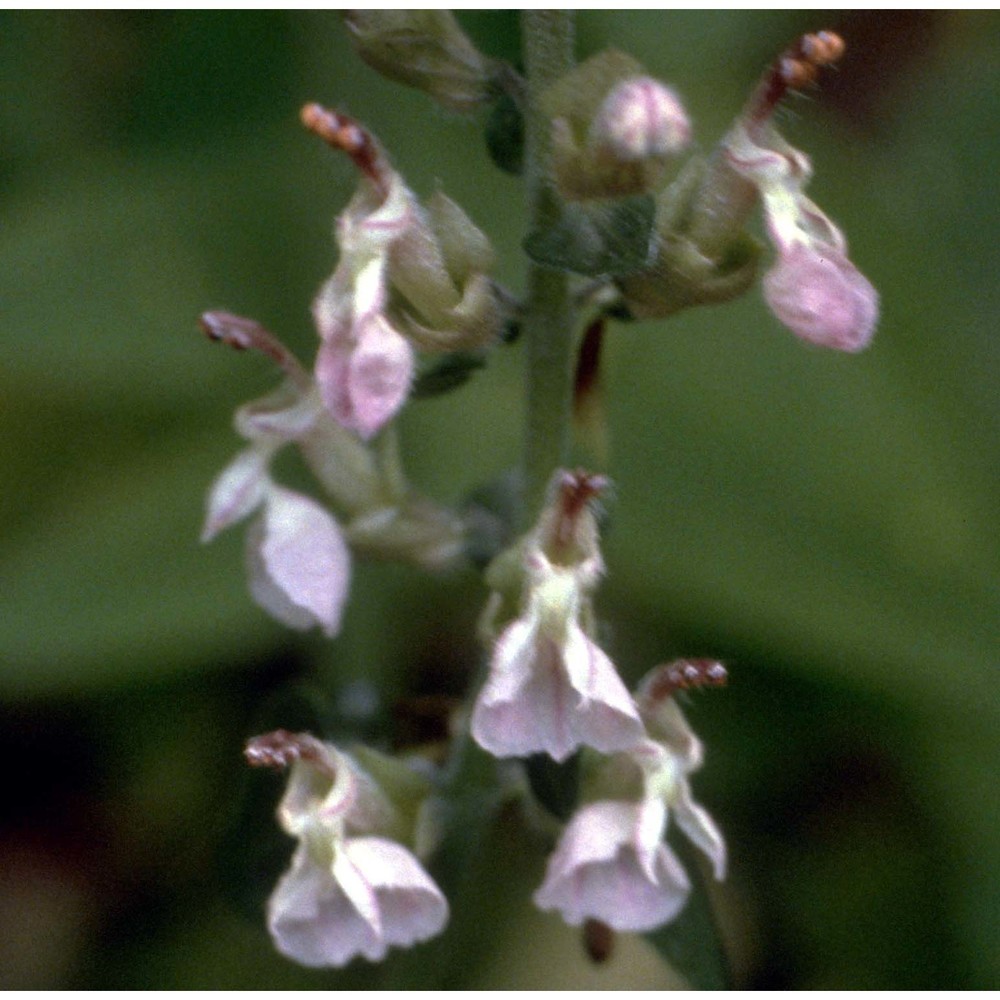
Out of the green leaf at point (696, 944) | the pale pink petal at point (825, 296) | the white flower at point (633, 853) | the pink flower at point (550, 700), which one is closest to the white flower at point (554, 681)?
the pink flower at point (550, 700)

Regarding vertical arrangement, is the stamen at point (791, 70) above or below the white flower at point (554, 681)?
above

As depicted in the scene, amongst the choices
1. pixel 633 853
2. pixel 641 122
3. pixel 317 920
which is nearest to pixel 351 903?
pixel 317 920

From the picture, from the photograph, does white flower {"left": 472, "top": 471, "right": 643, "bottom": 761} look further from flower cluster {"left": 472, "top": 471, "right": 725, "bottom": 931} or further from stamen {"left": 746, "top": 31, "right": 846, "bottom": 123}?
stamen {"left": 746, "top": 31, "right": 846, "bottom": 123}

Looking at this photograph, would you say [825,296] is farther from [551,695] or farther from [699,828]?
[699,828]

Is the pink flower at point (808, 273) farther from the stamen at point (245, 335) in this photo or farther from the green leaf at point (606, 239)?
the stamen at point (245, 335)

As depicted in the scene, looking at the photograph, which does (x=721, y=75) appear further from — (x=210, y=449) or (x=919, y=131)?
(x=210, y=449)

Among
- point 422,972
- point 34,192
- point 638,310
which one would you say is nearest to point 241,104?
point 34,192
